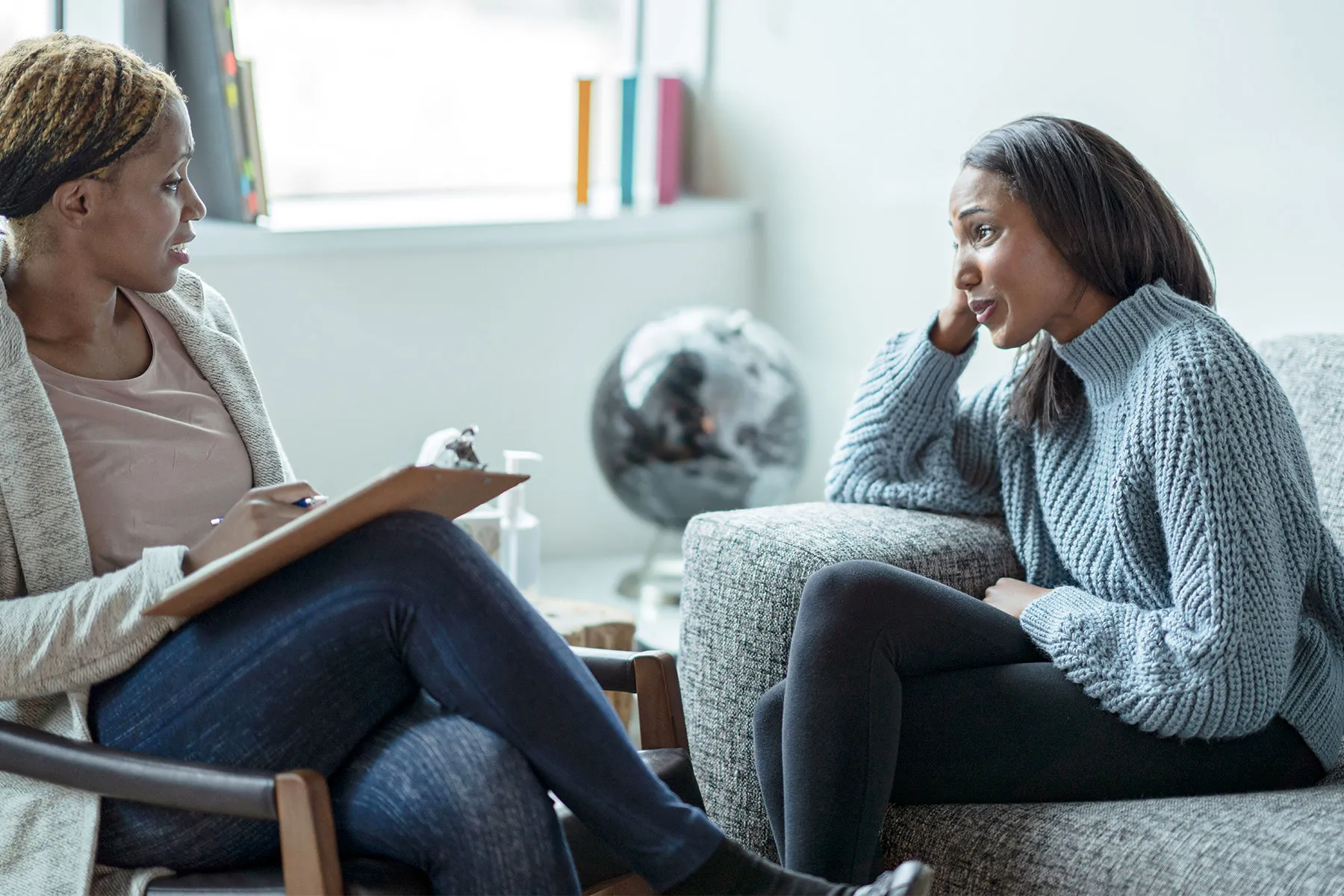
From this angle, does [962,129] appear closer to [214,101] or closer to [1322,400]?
[1322,400]

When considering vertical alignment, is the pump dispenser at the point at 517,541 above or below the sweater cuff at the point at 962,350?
below

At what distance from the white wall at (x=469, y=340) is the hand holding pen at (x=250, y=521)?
1.32 metres

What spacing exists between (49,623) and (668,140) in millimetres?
2195

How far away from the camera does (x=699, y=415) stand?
2740 mm

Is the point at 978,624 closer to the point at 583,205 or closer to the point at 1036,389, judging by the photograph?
the point at 1036,389

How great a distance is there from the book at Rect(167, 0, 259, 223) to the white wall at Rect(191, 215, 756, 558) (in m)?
0.11

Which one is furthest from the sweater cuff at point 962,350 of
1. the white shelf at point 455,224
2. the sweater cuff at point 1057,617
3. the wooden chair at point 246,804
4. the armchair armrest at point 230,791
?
the white shelf at point 455,224

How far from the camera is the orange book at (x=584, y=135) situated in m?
3.07

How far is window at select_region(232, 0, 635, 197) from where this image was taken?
2984 millimetres

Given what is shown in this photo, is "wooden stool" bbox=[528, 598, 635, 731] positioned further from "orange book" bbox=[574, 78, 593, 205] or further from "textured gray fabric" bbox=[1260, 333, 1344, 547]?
"orange book" bbox=[574, 78, 593, 205]

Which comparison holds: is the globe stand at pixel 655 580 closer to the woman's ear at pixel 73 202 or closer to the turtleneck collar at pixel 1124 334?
the turtleneck collar at pixel 1124 334

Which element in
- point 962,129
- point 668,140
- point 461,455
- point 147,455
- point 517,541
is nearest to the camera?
point 461,455

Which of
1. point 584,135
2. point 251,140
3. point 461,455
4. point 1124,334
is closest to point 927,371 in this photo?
point 1124,334

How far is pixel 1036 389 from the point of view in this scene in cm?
177
